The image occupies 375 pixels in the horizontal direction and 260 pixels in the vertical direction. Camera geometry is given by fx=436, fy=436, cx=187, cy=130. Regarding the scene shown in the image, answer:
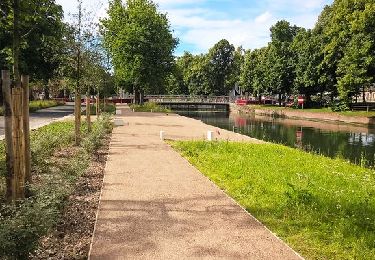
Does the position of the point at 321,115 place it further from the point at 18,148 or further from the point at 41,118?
the point at 18,148

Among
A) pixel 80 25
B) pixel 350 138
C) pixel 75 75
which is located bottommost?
pixel 350 138

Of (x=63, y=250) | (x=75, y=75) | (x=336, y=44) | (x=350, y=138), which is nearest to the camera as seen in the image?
(x=63, y=250)

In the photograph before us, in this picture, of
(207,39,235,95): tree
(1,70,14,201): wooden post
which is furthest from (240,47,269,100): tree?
(1,70,14,201): wooden post

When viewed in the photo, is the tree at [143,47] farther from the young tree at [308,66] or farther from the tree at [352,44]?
A: the tree at [352,44]

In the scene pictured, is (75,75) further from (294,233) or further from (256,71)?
(256,71)

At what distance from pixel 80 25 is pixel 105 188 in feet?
38.4

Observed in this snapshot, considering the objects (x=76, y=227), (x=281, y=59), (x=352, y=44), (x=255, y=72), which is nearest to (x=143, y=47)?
(x=352, y=44)

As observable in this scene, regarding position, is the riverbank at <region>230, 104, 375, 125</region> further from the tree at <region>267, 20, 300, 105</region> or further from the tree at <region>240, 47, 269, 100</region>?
the tree at <region>240, 47, 269, 100</region>

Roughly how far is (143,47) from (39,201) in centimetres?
4596

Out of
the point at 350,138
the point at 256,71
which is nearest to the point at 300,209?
the point at 350,138

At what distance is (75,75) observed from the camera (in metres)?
19.0

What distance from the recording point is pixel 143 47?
51.2 metres

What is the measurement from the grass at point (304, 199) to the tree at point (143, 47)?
37337 millimetres

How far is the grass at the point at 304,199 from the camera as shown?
253 inches
